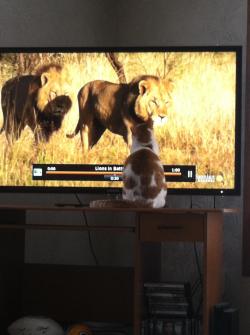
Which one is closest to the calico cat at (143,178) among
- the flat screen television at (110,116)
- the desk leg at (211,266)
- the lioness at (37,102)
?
the flat screen television at (110,116)

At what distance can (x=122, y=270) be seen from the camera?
3420mm

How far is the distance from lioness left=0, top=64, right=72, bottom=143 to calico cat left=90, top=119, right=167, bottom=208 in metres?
0.39

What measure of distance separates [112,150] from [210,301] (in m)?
0.76

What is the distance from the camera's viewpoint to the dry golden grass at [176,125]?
3178 mm

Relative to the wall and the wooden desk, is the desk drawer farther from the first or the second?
→ the wall

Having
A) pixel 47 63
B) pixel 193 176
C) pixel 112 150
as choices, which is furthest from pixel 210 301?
pixel 47 63

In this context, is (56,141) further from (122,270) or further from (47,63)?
(122,270)

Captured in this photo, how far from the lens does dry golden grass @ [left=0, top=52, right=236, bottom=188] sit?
3.18 meters

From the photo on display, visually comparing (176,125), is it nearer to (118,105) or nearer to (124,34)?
(118,105)

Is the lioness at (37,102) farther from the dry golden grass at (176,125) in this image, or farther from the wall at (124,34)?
the wall at (124,34)

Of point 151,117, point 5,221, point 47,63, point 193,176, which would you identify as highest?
point 47,63

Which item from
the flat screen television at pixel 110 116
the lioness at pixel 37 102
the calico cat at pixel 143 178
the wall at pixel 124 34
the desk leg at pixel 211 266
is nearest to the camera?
the desk leg at pixel 211 266

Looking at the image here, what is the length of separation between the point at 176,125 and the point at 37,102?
1.99 ft

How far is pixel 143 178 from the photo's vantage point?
3.08 m
